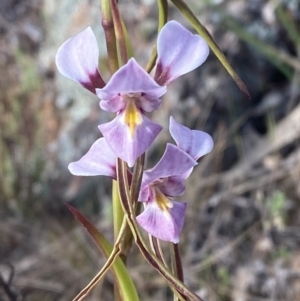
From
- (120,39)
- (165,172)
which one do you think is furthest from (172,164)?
(120,39)

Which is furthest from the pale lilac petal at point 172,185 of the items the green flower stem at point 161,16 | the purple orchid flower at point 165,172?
the green flower stem at point 161,16

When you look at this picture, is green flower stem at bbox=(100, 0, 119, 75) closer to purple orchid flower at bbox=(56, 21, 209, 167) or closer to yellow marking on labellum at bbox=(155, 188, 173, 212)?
purple orchid flower at bbox=(56, 21, 209, 167)

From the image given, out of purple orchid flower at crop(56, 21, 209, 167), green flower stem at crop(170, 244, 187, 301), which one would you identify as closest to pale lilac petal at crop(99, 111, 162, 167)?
purple orchid flower at crop(56, 21, 209, 167)

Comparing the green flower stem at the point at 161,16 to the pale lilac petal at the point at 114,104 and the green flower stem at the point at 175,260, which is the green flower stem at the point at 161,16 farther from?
the green flower stem at the point at 175,260

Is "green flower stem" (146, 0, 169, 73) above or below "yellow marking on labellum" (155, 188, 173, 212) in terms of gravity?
above

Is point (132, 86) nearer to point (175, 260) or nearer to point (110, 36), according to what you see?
point (110, 36)

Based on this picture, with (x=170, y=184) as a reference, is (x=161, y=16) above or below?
above
